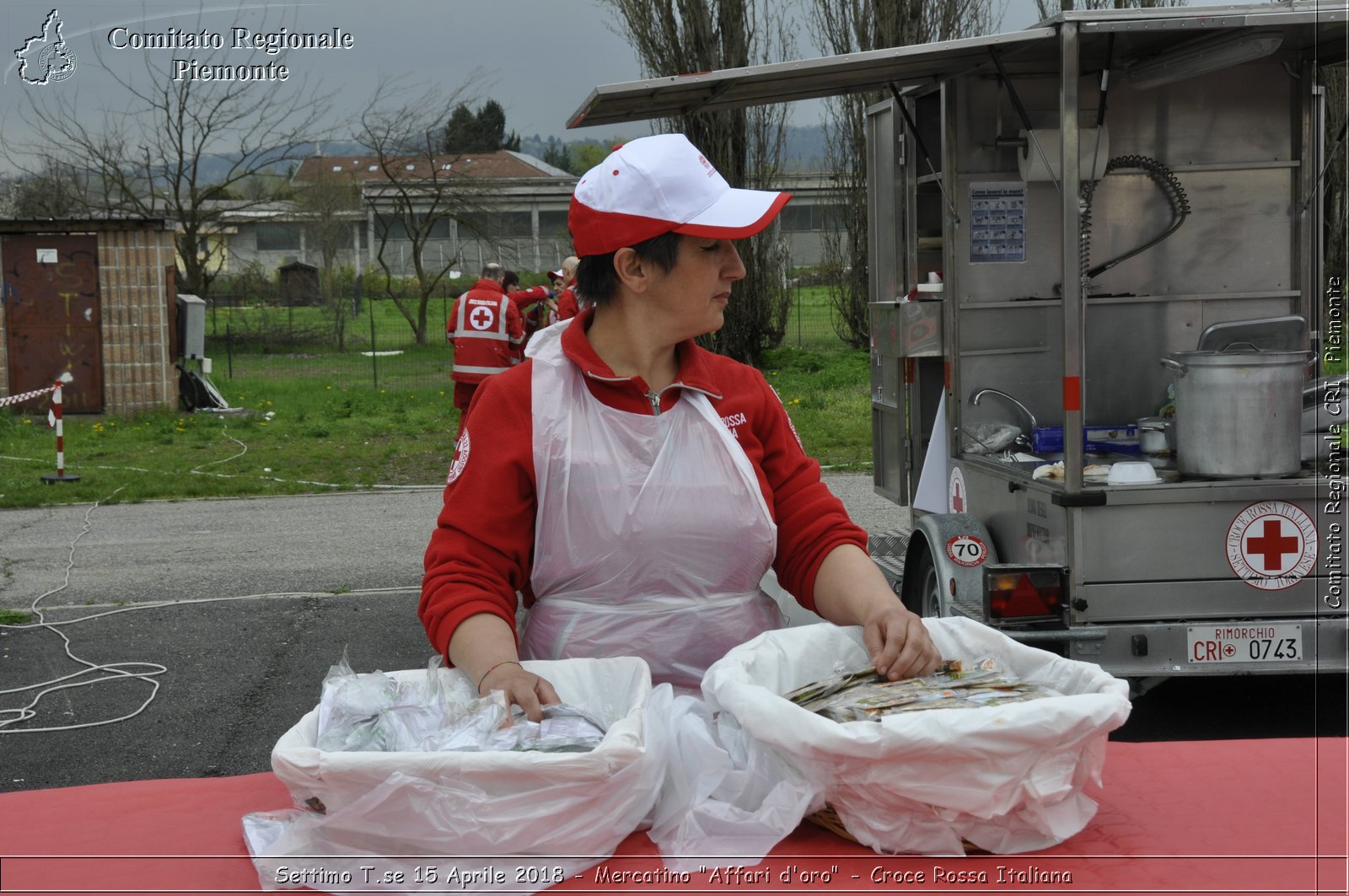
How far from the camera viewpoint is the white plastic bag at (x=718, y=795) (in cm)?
182

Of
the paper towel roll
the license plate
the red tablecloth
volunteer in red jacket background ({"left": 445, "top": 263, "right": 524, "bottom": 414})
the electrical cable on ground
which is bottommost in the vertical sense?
the electrical cable on ground

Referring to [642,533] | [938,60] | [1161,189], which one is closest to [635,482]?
[642,533]

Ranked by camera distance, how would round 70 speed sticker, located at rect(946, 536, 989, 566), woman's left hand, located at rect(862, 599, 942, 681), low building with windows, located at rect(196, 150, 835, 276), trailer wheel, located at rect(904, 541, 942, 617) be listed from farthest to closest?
low building with windows, located at rect(196, 150, 835, 276)
trailer wheel, located at rect(904, 541, 942, 617)
round 70 speed sticker, located at rect(946, 536, 989, 566)
woman's left hand, located at rect(862, 599, 942, 681)

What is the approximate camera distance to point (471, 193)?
92.8ft

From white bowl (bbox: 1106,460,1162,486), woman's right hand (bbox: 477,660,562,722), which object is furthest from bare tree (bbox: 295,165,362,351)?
woman's right hand (bbox: 477,660,562,722)

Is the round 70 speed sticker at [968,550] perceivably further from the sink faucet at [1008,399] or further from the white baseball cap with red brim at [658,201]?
the white baseball cap with red brim at [658,201]

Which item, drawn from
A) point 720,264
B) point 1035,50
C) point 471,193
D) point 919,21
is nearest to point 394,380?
point 471,193

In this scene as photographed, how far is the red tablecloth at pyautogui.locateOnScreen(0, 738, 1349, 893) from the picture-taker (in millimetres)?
1765

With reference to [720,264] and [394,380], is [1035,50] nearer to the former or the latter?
[720,264]

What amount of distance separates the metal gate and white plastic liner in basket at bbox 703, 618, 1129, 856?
17.9m

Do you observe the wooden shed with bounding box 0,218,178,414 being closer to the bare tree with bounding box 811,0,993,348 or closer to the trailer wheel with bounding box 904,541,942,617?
the bare tree with bounding box 811,0,993,348

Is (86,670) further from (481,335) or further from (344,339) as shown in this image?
(344,339)

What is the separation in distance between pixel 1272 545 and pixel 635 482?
Result: 336cm

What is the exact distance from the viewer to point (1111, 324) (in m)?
6.33
